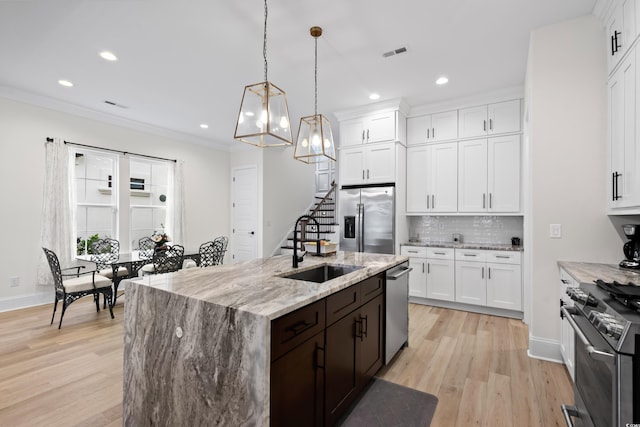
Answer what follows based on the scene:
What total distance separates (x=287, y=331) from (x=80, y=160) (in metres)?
5.45

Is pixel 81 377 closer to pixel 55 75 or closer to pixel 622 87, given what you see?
pixel 55 75

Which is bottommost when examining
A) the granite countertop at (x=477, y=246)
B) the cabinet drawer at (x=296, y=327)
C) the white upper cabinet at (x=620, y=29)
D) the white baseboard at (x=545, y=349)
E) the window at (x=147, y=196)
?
the white baseboard at (x=545, y=349)

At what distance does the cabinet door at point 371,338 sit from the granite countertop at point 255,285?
277 mm

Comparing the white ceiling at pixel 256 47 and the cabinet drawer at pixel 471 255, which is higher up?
the white ceiling at pixel 256 47

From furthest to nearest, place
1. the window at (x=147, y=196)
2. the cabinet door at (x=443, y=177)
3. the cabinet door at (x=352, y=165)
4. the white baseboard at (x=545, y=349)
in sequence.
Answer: the window at (x=147, y=196), the cabinet door at (x=352, y=165), the cabinet door at (x=443, y=177), the white baseboard at (x=545, y=349)

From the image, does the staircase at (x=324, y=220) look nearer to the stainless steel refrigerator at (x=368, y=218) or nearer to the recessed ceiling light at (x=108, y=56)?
the stainless steel refrigerator at (x=368, y=218)

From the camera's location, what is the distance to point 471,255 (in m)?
4.11

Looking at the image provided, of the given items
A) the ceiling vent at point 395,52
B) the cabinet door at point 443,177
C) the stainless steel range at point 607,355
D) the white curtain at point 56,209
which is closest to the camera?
the stainless steel range at point 607,355

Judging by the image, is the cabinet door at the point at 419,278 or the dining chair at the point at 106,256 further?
the cabinet door at the point at 419,278

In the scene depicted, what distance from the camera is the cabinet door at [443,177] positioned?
447cm

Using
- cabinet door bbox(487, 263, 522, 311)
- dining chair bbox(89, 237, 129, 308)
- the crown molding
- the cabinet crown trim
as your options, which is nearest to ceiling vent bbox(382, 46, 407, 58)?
the cabinet crown trim

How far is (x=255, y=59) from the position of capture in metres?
3.34

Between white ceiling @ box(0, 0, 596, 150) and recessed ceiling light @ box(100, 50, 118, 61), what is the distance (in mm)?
54

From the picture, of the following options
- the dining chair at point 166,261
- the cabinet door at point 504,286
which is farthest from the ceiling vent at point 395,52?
the dining chair at point 166,261
